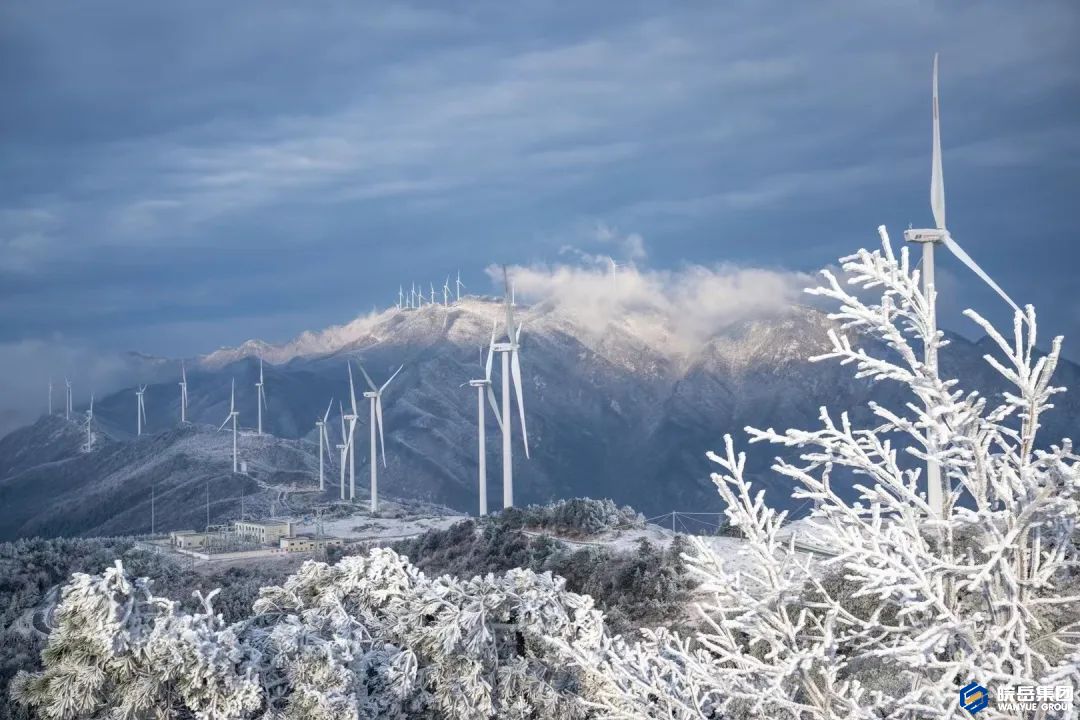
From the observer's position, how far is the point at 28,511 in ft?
571

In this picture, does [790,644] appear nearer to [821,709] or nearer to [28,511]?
[821,709]

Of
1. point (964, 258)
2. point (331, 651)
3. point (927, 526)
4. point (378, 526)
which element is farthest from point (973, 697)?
point (378, 526)

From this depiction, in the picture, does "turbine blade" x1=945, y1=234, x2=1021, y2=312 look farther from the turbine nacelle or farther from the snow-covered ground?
the snow-covered ground

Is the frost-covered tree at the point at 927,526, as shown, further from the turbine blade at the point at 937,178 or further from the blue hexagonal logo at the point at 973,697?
the turbine blade at the point at 937,178

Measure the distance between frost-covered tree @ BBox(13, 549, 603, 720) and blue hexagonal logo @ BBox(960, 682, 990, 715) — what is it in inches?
341

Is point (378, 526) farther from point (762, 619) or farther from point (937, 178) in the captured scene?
point (762, 619)

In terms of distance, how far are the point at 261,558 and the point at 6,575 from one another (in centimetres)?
1650

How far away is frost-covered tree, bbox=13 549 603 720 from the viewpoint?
17.7 metres

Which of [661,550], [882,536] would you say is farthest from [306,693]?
[661,550]

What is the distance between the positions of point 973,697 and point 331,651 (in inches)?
474

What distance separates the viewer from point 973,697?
8516mm

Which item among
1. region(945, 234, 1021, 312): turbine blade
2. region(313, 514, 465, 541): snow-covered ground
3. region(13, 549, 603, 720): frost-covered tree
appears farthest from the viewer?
region(313, 514, 465, 541): snow-covered ground

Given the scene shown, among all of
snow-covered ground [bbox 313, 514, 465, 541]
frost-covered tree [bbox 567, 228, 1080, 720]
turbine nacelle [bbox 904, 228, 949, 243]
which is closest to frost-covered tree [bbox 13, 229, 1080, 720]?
frost-covered tree [bbox 567, 228, 1080, 720]

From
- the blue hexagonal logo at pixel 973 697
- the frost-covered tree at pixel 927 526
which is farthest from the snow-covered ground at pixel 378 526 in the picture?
the blue hexagonal logo at pixel 973 697
